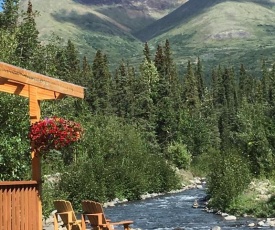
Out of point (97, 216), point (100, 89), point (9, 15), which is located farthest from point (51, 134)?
point (100, 89)

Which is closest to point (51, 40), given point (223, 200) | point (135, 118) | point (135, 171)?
point (223, 200)

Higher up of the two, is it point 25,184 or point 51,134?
point 51,134

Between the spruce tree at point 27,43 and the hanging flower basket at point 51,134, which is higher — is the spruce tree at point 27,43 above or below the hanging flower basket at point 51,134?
above

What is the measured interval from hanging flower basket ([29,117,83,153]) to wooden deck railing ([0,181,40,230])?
0.69 meters

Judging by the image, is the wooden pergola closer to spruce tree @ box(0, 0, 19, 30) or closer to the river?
the river

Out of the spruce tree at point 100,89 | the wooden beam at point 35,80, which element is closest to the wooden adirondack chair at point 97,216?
the wooden beam at point 35,80

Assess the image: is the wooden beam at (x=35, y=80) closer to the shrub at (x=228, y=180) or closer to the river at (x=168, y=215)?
the river at (x=168, y=215)

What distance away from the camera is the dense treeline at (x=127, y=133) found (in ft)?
63.0

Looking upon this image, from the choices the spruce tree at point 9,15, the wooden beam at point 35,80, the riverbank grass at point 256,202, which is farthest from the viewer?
the riverbank grass at point 256,202

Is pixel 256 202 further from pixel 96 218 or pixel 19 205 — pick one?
pixel 19 205

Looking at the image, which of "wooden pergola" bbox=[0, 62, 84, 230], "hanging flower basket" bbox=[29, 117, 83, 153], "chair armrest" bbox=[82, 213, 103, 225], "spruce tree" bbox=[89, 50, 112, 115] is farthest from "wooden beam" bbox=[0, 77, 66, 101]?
"spruce tree" bbox=[89, 50, 112, 115]

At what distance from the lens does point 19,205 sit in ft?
29.7

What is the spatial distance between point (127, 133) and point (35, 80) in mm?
35699

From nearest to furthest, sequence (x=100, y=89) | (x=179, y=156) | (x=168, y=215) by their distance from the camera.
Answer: (x=168, y=215), (x=179, y=156), (x=100, y=89)
